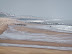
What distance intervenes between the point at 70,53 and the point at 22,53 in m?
4.98

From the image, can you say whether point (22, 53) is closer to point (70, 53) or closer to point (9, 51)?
point (9, 51)

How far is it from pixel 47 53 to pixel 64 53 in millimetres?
1793

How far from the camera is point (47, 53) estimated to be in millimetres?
17422

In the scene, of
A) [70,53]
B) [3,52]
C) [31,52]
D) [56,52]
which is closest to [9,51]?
[3,52]

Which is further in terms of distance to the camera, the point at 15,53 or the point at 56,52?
the point at 56,52

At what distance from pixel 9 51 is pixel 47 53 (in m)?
3.86

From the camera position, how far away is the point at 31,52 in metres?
17.5

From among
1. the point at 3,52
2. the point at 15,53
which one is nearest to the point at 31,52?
the point at 15,53

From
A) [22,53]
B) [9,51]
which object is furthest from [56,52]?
[9,51]

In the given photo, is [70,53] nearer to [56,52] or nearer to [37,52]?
[56,52]

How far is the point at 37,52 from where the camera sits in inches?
690

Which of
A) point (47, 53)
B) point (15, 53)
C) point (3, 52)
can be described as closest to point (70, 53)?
point (47, 53)

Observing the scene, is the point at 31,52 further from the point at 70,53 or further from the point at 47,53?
the point at 70,53

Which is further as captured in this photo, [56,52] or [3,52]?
[56,52]
